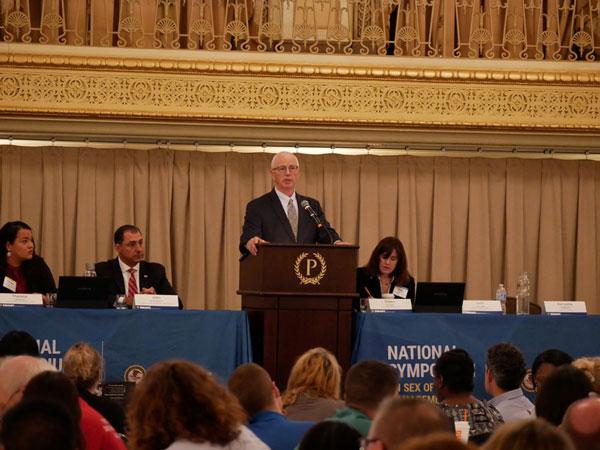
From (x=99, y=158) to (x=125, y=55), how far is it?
1068 millimetres

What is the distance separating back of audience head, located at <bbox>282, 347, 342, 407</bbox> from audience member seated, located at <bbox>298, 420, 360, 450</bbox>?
2670 millimetres

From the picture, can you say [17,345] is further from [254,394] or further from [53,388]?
[53,388]

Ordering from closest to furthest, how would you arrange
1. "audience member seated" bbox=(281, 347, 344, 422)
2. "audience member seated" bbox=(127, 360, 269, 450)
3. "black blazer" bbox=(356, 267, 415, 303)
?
"audience member seated" bbox=(127, 360, 269, 450) → "audience member seated" bbox=(281, 347, 344, 422) → "black blazer" bbox=(356, 267, 415, 303)

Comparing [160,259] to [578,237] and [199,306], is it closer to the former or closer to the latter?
[199,306]

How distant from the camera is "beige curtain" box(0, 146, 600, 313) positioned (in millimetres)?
11656

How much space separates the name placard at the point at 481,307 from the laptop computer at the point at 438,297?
Answer: 0.58ft

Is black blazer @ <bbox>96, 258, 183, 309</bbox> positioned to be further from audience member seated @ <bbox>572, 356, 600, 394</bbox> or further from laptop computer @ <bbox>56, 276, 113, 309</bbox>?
audience member seated @ <bbox>572, 356, 600, 394</bbox>

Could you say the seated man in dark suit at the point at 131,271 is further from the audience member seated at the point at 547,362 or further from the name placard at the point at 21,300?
the audience member seated at the point at 547,362

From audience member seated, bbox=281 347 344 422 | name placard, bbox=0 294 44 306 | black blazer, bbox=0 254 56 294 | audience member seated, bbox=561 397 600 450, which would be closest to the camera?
audience member seated, bbox=561 397 600 450

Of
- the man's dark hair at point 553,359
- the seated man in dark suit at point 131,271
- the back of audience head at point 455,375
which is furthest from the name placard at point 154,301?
the back of audience head at point 455,375

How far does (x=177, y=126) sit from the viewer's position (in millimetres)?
11578

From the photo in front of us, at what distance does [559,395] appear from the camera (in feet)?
15.6

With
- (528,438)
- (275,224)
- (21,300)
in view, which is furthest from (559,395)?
(21,300)

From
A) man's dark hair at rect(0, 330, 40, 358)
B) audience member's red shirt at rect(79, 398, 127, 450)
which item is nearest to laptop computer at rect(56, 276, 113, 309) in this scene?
man's dark hair at rect(0, 330, 40, 358)
